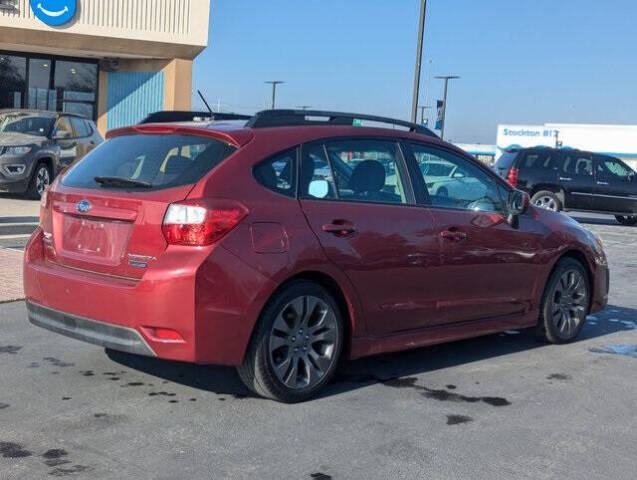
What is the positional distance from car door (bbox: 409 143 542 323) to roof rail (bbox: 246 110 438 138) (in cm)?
41

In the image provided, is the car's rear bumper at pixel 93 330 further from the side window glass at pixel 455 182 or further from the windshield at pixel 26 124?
the windshield at pixel 26 124

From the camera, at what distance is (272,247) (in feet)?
15.1

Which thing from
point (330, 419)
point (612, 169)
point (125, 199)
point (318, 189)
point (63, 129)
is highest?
point (612, 169)

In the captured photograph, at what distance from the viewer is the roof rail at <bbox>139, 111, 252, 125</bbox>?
18.6ft

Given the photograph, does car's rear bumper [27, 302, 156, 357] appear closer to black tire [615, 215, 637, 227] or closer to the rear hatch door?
the rear hatch door

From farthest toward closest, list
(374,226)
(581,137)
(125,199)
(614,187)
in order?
(581,137), (614,187), (374,226), (125,199)


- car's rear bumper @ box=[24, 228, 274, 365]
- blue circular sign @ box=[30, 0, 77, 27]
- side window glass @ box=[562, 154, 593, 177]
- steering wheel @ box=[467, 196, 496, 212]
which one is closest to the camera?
car's rear bumper @ box=[24, 228, 274, 365]

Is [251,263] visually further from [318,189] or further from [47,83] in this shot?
[47,83]

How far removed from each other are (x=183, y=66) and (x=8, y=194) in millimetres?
7268

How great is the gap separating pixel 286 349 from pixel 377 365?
48.4 inches

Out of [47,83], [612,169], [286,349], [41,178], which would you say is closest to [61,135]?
[41,178]

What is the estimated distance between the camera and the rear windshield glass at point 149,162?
15.4ft

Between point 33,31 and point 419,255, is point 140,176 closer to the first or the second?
point 419,255

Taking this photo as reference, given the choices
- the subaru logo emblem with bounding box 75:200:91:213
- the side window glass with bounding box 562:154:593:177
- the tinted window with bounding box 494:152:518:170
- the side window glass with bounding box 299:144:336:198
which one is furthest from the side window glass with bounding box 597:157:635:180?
the subaru logo emblem with bounding box 75:200:91:213
